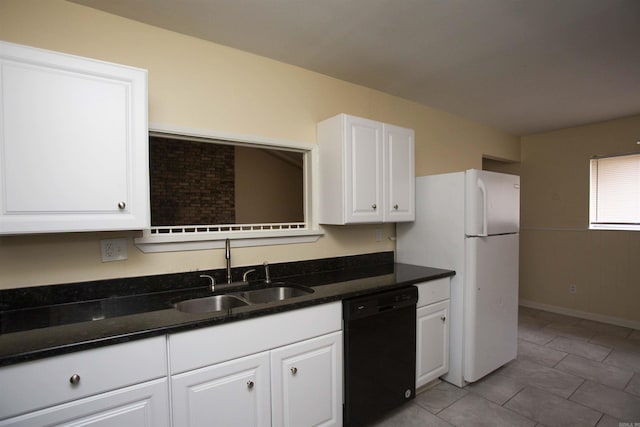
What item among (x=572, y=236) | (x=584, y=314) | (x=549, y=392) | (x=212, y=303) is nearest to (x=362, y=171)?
(x=212, y=303)

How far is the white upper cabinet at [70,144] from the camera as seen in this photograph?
125cm

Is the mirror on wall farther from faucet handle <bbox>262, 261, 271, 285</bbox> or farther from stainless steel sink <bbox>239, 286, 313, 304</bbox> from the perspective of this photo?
stainless steel sink <bbox>239, 286, 313, 304</bbox>

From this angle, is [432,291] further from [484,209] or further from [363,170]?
[363,170]

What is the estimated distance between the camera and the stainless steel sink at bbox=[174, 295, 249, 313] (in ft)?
5.86

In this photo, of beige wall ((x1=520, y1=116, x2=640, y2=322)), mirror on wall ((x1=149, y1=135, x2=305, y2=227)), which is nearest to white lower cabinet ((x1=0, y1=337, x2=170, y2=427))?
mirror on wall ((x1=149, y1=135, x2=305, y2=227))

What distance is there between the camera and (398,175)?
252 centimetres

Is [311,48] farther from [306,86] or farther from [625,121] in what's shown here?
[625,121]

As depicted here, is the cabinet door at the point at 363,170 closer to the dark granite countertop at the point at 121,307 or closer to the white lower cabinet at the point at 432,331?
the dark granite countertop at the point at 121,307

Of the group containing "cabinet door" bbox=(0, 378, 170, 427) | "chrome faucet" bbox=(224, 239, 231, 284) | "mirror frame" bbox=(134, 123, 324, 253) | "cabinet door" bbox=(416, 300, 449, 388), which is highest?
"mirror frame" bbox=(134, 123, 324, 253)

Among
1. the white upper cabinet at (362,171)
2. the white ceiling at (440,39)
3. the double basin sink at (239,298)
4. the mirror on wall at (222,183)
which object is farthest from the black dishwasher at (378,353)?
the white ceiling at (440,39)

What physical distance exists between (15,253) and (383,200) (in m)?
2.13

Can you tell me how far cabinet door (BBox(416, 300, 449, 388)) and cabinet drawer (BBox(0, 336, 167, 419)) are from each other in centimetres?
167

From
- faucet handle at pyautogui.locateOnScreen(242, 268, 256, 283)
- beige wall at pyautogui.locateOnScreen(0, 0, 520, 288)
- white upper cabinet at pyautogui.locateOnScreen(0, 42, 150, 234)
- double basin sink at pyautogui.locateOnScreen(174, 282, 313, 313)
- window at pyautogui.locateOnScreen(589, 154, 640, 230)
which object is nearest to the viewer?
white upper cabinet at pyautogui.locateOnScreen(0, 42, 150, 234)

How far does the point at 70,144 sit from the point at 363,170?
65.4 inches
